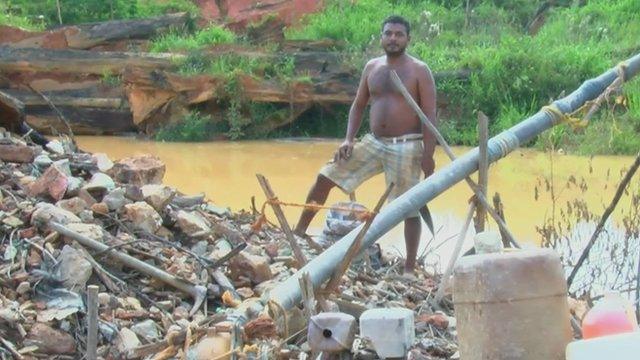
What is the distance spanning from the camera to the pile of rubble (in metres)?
3.46

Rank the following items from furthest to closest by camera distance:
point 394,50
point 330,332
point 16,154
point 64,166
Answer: point 394,50
point 16,154
point 64,166
point 330,332

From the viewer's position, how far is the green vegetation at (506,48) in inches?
561

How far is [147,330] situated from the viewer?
12.9 ft

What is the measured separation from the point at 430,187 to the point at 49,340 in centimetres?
143

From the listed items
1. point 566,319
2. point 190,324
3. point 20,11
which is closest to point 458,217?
point 190,324

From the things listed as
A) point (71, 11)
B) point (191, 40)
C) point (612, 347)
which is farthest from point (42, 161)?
point (71, 11)

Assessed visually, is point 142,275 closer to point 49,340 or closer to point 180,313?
point 180,313

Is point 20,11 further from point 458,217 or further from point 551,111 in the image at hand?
point 551,111

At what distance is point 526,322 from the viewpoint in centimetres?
243

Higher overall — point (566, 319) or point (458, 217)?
point (566, 319)

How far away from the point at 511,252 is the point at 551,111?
1.67m

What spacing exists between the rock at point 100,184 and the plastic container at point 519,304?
280 cm

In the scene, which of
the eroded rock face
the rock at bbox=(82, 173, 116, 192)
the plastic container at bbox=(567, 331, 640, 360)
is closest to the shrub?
the eroded rock face

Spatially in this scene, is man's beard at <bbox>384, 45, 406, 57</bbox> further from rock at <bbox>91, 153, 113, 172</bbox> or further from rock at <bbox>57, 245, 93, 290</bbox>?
rock at <bbox>57, 245, 93, 290</bbox>
